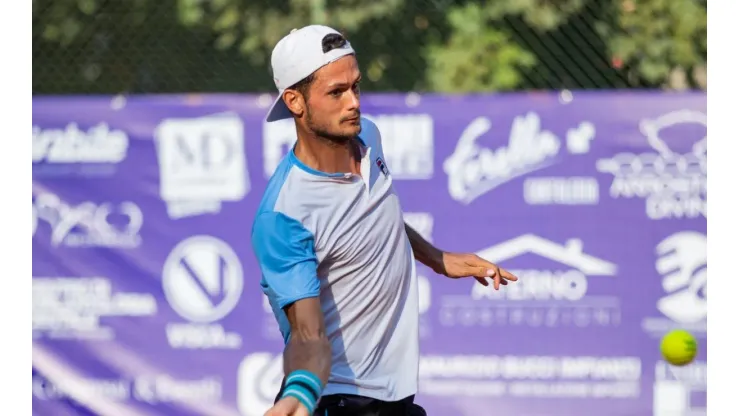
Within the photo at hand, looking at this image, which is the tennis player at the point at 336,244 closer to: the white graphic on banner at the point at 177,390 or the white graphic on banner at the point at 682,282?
the white graphic on banner at the point at 682,282

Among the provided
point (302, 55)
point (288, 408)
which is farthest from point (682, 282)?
point (288, 408)

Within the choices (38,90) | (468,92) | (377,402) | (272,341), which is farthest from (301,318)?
(38,90)

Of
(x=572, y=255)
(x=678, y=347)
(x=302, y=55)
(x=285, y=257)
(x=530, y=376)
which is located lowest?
(x=530, y=376)

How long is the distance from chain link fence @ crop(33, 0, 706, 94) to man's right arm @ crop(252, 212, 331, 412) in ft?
11.3

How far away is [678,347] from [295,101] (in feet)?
10.6

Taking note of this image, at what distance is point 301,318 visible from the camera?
363 centimetres

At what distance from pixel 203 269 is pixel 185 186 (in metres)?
0.47

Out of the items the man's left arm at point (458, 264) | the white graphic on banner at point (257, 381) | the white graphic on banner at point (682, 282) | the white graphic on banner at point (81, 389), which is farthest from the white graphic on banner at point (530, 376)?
the man's left arm at point (458, 264)

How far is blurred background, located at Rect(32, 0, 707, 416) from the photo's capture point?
6.48 meters

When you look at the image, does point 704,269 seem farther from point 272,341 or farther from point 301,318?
point 301,318

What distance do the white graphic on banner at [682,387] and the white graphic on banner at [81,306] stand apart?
2.76 meters

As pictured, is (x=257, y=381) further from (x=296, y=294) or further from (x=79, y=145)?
(x=296, y=294)

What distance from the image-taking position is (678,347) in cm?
635

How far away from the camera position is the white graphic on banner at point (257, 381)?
6.75m
